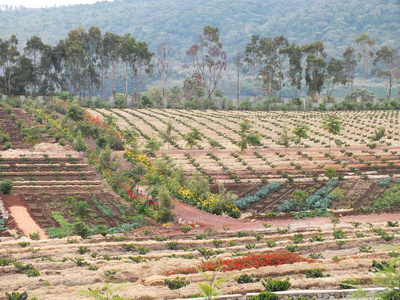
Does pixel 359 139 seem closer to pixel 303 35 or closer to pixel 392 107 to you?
pixel 392 107

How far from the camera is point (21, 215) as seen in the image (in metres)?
25.7

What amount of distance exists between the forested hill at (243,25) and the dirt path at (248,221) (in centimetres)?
12947

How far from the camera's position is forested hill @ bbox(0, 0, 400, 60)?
6368 inches

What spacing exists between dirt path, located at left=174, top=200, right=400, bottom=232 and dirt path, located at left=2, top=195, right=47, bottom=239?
24.0 feet

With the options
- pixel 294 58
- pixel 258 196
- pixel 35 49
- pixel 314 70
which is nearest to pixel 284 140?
pixel 258 196

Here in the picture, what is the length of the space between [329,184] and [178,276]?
20899 millimetres

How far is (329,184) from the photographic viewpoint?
33781 millimetres

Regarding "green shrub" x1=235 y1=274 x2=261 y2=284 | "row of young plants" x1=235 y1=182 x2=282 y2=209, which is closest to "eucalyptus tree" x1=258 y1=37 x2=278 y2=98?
"row of young plants" x1=235 y1=182 x2=282 y2=209

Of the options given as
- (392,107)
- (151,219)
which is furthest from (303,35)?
(151,219)

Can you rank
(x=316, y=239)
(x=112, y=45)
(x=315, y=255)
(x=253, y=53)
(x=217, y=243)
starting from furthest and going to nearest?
(x=253, y=53) < (x=112, y=45) < (x=316, y=239) < (x=217, y=243) < (x=315, y=255)

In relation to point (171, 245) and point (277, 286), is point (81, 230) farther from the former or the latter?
point (277, 286)

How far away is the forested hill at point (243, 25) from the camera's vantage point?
162 meters

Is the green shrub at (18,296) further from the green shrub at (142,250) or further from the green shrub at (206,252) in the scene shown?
the green shrub at (206,252)

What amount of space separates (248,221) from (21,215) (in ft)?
38.4
